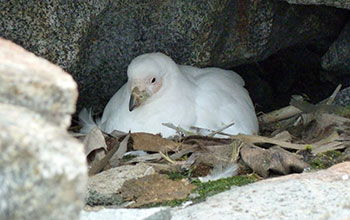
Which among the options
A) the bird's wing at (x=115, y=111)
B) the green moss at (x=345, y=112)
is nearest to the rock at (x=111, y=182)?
the bird's wing at (x=115, y=111)

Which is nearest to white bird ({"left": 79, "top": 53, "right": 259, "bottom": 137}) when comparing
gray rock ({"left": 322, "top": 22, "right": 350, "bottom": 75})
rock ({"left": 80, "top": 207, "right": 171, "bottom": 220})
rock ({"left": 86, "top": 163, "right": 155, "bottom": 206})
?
gray rock ({"left": 322, "top": 22, "right": 350, "bottom": 75})

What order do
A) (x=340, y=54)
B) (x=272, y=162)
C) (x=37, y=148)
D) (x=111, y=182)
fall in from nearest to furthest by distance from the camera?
1. (x=37, y=148)
2. (x=111, y=182)
3. (x=272, y=162)
4. (x=340, y=54)

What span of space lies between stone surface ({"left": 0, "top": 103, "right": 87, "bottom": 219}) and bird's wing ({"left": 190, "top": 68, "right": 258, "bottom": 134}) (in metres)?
3.42

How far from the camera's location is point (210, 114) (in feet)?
17.6

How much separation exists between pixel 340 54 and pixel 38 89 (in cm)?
419

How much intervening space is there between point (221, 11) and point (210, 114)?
28.4 inches

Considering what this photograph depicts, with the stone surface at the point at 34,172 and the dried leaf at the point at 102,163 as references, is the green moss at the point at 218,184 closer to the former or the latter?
the dried leaf at the point at 102,163

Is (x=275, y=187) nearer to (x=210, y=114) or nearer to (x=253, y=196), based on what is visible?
(x=253, y=196)

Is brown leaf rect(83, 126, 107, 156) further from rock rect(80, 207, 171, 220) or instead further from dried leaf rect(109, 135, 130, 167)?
rock rect(80, 207, 171, 220)

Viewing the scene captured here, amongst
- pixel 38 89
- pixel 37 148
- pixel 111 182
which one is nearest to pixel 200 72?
pixel 111 182

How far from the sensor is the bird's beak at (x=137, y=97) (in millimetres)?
5258

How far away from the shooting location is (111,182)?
13.8ft

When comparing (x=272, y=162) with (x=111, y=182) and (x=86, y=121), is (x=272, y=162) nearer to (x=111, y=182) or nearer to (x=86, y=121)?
(x=111, y=182)

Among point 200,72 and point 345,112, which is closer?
point 345,112
